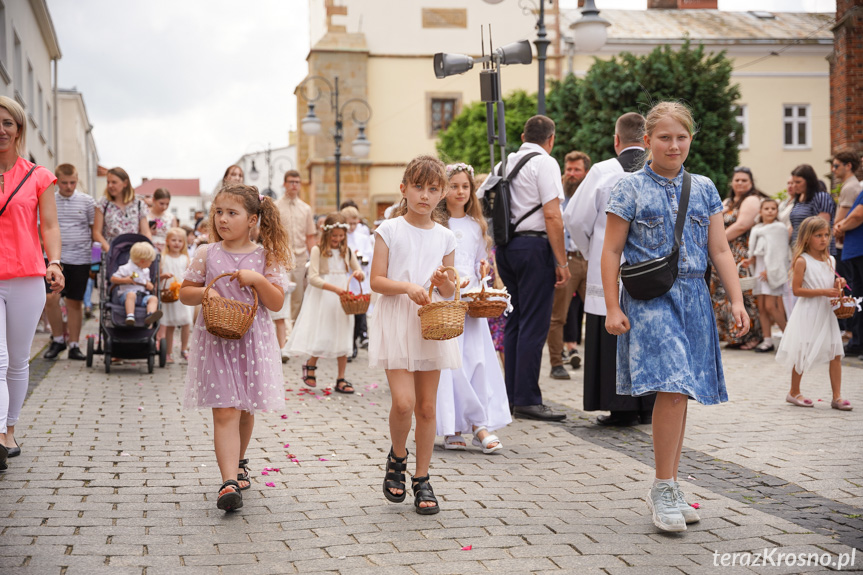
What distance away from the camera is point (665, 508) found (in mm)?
4465

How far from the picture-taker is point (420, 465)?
4.92m

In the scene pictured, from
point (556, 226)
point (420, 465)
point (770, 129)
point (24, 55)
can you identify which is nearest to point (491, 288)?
point (556, 226)

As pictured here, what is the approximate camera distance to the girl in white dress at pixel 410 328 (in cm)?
491

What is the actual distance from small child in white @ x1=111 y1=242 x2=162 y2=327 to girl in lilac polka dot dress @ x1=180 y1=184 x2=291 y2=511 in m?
5.55

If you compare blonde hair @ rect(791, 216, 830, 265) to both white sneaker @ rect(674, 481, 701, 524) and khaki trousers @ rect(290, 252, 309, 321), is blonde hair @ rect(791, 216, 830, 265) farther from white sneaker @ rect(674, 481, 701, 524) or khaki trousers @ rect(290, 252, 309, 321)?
khaki trousers @ rect(290, 252, 309, 321)

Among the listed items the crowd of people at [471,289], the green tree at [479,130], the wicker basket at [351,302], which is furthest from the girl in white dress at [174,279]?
the green tree at [479,130]

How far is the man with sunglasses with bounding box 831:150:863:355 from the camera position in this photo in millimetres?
11562

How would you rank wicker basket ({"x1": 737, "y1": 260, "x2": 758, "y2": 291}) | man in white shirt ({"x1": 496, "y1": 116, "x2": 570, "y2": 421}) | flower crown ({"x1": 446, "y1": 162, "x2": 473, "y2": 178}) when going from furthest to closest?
wicker basket ({"x1": 737, "y1": 260, "x2": 758, "y2": 291}) < man in white shirt ({"x1": 496, "y1": 116, "x2": 570, "y2": 421}) < flower crown ({"x1": 446, "y1": 162, "x2": 473, "y2": 178})

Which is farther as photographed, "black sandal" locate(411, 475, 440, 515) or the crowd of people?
"black sandal" locate(411, 475, 440, 515)

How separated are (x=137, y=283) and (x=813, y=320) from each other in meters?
6.85

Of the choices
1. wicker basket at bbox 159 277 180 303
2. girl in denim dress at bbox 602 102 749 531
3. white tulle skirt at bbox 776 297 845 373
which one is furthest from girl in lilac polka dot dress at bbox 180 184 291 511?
wicker basket at bbox 159 277 180 303

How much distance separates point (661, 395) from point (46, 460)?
12.2ft

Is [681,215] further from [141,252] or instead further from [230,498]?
[141,252]

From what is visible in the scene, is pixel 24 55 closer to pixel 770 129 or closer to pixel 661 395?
pixel 661 395
